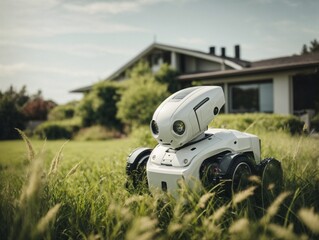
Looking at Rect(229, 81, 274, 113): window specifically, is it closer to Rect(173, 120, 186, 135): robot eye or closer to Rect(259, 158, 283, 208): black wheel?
Rect(259, 158, 283, 208): black wheel

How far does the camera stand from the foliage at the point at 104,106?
21000mm

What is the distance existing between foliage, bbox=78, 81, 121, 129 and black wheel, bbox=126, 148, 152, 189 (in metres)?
16.7

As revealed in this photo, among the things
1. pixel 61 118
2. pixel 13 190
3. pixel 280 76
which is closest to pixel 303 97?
pixel 280 76

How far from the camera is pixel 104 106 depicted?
21219 mm

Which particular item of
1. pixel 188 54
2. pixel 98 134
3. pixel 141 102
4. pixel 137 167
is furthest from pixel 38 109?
pixel 137 167

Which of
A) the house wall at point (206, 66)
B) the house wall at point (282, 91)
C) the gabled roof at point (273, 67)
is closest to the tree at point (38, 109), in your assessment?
the house wall at point (206, 66)

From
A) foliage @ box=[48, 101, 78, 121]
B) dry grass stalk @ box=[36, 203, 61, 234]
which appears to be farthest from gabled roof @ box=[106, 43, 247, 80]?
dry grass stalk @ box=[36, 203, 61, 234]

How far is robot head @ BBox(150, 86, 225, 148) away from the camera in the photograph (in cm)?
326

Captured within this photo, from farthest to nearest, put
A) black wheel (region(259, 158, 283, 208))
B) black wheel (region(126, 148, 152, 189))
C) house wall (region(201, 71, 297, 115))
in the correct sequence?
house wall (region(201, 71, 297, 115))
black wheel (region(126, 148, 152, 189))
black wheel (region(259, 158, 283, 208))

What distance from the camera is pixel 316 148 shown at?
4.04 metres

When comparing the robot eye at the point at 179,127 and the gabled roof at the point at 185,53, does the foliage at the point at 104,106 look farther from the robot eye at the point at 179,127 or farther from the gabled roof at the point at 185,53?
the robot eye at the point at 179,127

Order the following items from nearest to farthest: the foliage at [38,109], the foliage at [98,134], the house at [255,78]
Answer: the house at [255,78], the foliage at [98,134], the foliage at [38,109]

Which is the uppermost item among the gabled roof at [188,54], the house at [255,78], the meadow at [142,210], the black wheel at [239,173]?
the gabled roof at [188,54]

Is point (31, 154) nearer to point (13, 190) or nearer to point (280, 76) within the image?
point (13, 190)
